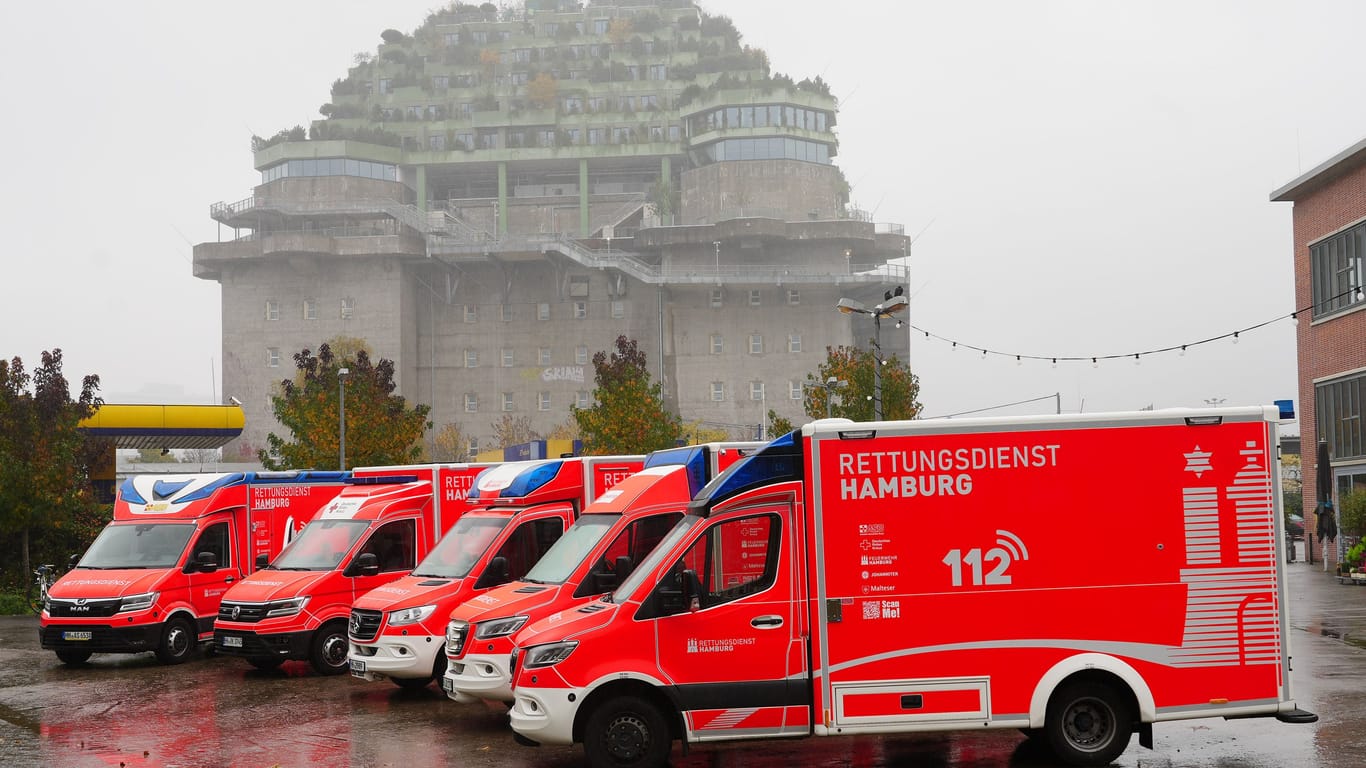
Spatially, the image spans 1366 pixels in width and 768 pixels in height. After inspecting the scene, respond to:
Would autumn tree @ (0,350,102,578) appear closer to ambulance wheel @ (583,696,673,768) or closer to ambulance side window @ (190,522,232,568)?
ambulance side window @ (190,522,232,568)

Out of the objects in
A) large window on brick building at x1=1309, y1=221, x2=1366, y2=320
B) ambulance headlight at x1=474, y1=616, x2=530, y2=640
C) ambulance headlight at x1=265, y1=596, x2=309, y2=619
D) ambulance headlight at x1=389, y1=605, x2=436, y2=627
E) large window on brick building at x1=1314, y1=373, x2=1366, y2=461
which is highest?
large window on brick building at x1=1309, y1=221, x2=1366, y2=320

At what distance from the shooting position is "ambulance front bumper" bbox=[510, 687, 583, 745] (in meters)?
10.4

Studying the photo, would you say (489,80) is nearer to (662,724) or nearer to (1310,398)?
(1310,398)

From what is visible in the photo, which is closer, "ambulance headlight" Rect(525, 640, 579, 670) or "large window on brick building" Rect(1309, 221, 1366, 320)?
"ambulance headlight" Rect(525, 640, 579, 670)

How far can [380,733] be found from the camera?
43.4ft

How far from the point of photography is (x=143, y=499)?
21.0m

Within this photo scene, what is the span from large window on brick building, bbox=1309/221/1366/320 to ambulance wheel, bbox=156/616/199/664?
97.3 ft

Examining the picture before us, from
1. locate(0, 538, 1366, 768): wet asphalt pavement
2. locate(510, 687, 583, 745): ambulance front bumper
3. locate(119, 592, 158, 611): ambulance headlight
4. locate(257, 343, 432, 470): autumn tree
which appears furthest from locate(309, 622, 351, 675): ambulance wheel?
locate(257, 343, 432, 470): autumn tree

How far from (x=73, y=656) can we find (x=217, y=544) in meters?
2.55

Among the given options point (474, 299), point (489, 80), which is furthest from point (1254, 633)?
point (489, 80)

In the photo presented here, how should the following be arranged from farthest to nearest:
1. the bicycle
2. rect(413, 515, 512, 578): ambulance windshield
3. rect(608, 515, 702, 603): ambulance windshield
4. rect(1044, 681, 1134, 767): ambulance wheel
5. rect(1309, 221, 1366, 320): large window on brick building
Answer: rect(1309, 221, 1366, 320): large window on brick building
the bicycle
rect(413, 515, 512, 578): ambulance windshield
rect(608, 515, 702, 603): ambulance windshield
rect(1044, 681, 1134, 767): ambulance wheel

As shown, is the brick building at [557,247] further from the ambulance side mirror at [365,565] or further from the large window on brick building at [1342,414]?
the ambulance side mirror at [365,565]

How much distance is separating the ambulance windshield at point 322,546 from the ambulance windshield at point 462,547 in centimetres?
214

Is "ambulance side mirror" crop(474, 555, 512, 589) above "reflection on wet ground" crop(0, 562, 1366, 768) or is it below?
above
